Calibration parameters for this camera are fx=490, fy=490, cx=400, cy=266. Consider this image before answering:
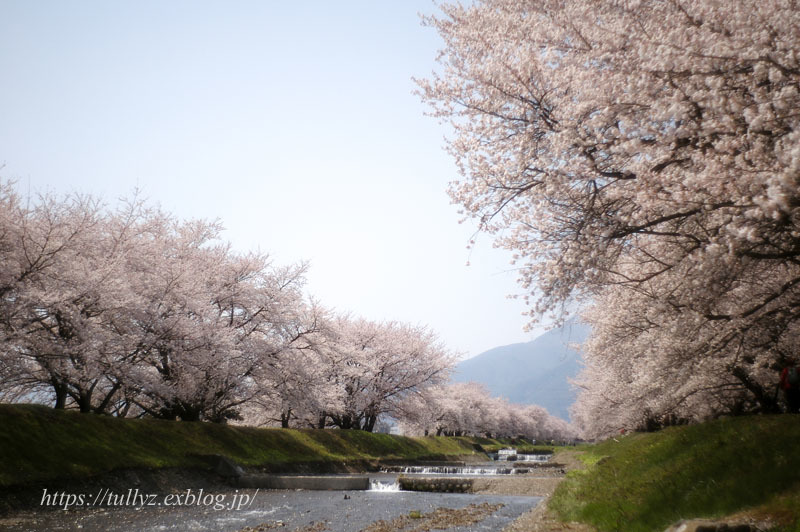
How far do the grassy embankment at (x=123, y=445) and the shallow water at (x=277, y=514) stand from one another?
2199 mm

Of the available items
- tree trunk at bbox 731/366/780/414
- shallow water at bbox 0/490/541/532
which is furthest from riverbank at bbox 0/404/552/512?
tree trunk at bbox 731/366/780/414

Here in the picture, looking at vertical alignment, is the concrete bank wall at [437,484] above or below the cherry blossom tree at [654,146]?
below

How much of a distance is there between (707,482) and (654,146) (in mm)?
6088

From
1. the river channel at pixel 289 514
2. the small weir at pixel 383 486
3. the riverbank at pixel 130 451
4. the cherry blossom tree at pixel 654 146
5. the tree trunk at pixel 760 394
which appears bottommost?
the small weir at pixel 383 486

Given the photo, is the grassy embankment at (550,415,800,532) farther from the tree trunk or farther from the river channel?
the tree trunk

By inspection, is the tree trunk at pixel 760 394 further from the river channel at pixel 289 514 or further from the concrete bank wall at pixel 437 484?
the concrete bank wall at pixel 437 484

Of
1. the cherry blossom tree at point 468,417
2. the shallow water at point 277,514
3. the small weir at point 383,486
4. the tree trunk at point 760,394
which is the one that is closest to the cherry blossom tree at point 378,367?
the cherry blossom tree at point 468,417

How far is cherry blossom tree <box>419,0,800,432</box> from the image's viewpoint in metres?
6.92

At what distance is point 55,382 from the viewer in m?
18.8

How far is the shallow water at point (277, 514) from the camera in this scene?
12680 mm

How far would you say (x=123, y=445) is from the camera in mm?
19141

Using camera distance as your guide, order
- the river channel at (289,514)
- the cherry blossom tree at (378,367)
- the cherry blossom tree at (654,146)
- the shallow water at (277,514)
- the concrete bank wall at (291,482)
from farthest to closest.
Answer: the cherry blossom tree at (378,367), the concrete bank wall at (291,482), the river channel at (289,514), the shallow water at (277,514), the cherry blossom tree at (654,146)

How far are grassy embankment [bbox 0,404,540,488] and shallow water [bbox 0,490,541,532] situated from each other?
220cm

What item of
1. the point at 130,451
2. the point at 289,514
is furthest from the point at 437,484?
the point at 130,451
